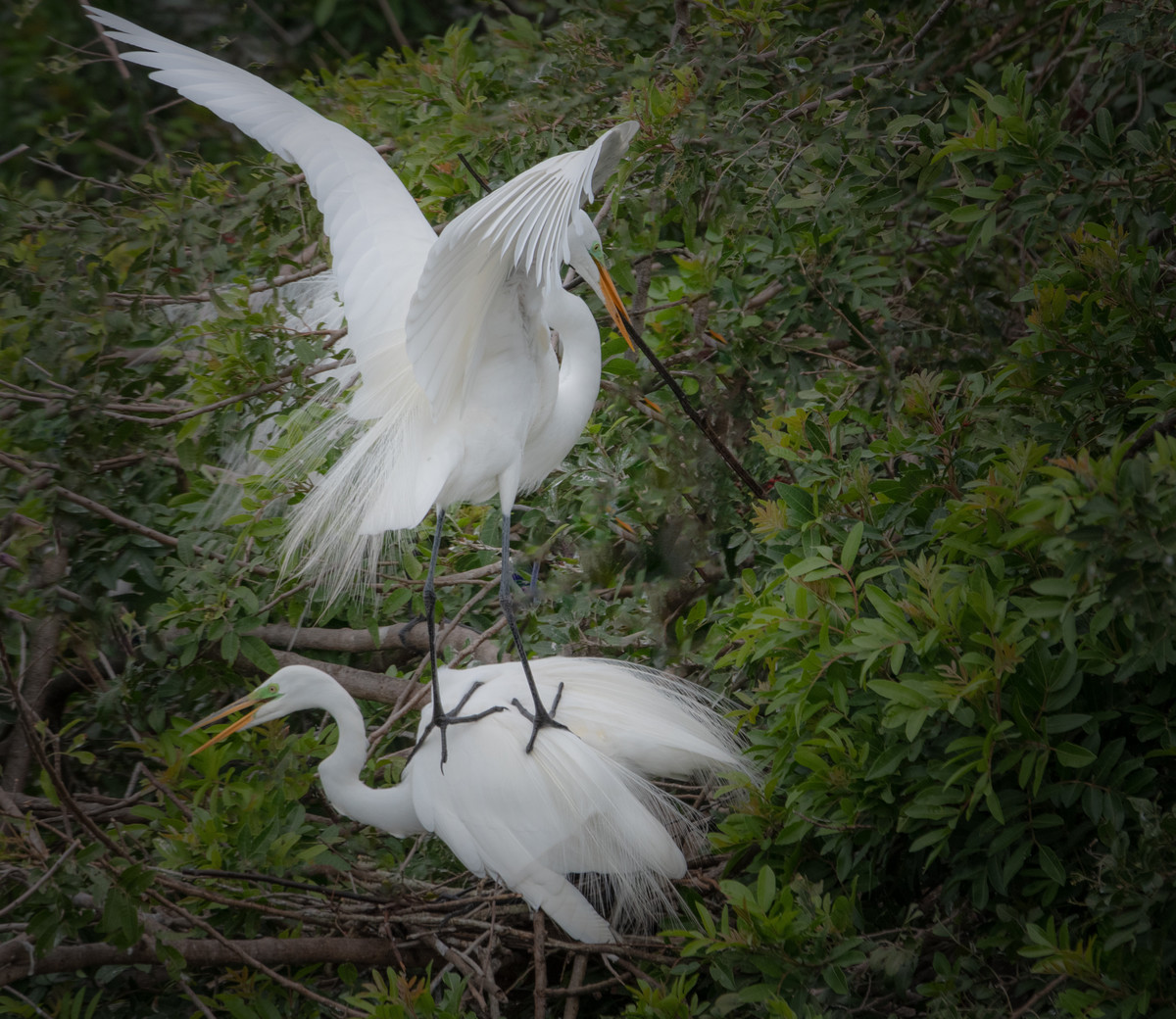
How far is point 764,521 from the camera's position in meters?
2.07

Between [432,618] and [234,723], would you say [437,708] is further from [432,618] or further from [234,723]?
[234,723]

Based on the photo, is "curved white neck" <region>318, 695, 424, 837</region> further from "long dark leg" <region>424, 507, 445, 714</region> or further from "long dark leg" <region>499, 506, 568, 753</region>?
"long dark leg" <region>499, 506, 568, 753</region>

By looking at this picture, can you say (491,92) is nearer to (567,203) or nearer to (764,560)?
(567,203)

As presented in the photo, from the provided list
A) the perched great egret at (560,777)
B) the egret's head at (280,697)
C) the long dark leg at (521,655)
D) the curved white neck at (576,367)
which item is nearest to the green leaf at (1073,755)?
the perched great egret at (560,777)

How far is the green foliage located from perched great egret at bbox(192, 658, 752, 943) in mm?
120

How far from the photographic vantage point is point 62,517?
2.39m

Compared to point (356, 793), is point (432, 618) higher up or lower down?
higher up

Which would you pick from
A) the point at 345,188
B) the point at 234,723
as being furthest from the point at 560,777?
the point at 345,188

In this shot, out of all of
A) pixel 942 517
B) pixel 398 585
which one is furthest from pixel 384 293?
pixel 942 517

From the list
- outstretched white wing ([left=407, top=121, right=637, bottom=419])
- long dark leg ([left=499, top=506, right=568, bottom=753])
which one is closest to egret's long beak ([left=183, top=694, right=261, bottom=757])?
long dark leg ([left=499, top=506, right=568, bottom=753])

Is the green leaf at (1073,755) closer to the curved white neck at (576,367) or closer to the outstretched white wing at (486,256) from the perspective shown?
the outstretched white wing at (486,256)

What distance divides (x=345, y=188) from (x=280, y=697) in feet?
4.10

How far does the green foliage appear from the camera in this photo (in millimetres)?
1594

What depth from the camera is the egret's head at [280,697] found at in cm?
248
